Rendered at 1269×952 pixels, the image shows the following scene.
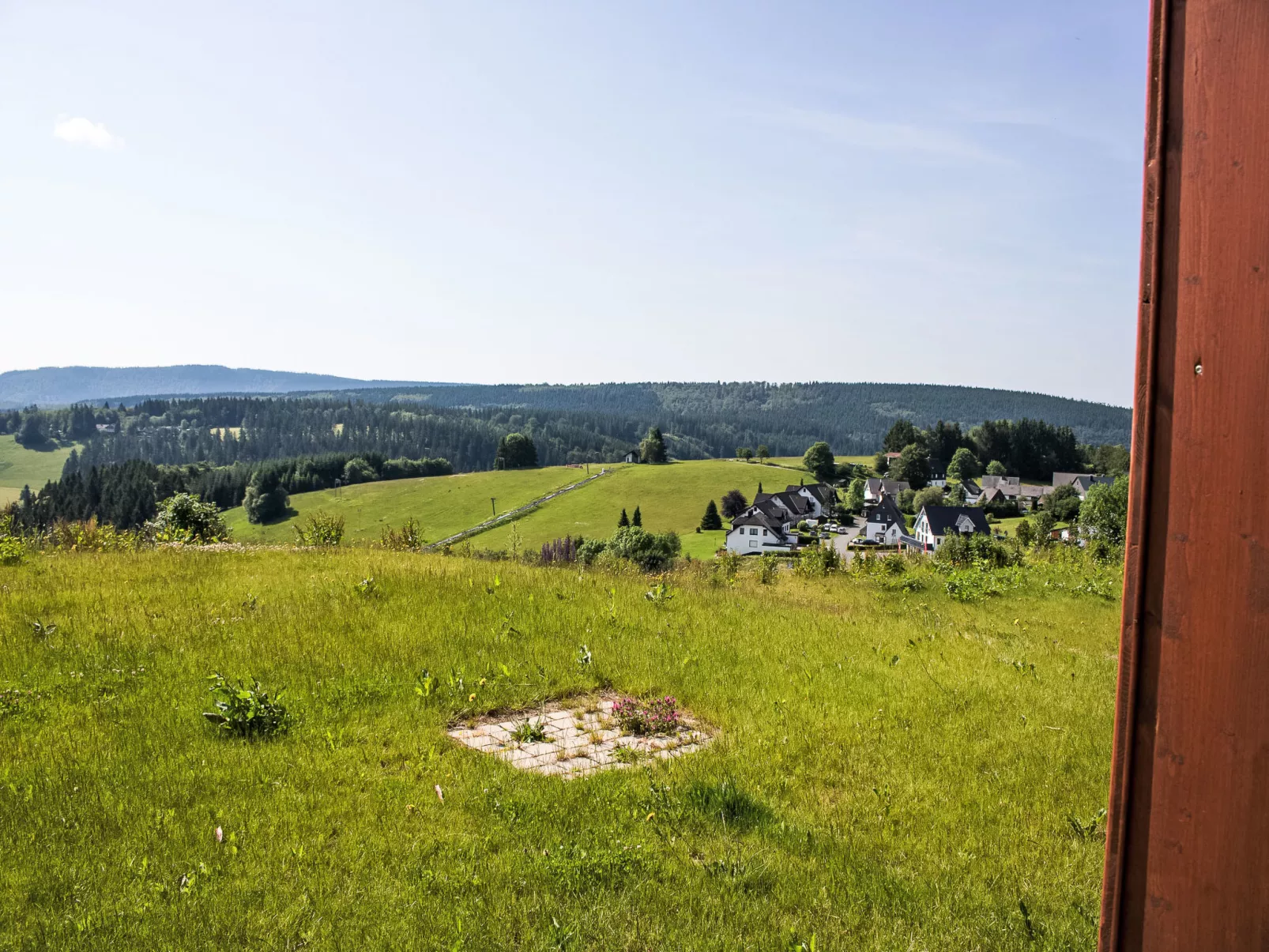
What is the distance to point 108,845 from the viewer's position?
411cm

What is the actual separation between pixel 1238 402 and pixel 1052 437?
142 meters

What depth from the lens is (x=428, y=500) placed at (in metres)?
115

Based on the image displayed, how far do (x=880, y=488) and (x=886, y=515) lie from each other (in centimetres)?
2077

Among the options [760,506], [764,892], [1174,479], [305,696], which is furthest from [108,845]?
[760,506]

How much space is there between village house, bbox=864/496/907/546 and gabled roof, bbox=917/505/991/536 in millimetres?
8788

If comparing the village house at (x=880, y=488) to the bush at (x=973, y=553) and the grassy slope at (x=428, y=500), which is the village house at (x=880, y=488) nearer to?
the grassy slope at (x=428, y=500)

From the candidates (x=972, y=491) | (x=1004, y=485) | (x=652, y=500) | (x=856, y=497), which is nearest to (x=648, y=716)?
(x=652, y=500)

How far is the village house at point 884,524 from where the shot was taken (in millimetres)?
91062

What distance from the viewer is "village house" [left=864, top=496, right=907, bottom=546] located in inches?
3585

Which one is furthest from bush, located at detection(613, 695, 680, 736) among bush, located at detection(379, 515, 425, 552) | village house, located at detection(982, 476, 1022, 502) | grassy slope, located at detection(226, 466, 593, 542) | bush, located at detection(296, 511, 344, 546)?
village house, located at detection(982, 476, 1022, 502)

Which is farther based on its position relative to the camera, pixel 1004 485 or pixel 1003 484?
pixel 1003 484

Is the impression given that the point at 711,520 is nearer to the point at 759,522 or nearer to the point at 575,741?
the point at 759,522

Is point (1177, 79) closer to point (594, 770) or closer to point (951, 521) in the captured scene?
point (594, 770)

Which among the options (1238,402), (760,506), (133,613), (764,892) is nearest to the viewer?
(1238,402)
